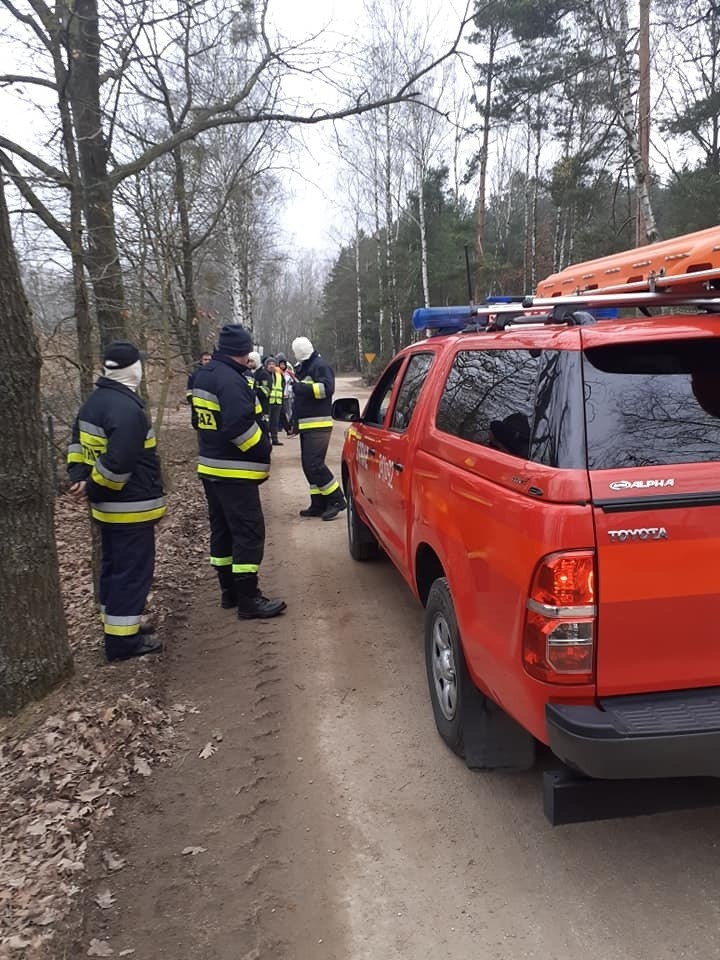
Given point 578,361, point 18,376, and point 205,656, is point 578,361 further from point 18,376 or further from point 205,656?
point 205,656

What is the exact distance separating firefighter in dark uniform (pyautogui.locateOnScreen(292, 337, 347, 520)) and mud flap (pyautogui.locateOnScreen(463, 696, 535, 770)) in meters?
5.13

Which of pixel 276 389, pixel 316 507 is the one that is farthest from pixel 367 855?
pixel 276 389

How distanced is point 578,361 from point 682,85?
24329 millimetres

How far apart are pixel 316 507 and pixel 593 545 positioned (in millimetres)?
6467

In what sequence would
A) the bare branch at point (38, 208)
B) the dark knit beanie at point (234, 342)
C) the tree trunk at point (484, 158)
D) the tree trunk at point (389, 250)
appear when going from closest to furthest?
1. the dark knit beanie at point (234, 342)
2. the bare branch at point (38, 208)
3. the tree trunk at point (484, 158)
4. the tree trunk at point (389, 250)

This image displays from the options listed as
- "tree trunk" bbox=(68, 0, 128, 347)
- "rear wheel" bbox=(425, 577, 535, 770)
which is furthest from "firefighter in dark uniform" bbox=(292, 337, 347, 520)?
"rear wheel" bbox=(425, 577, 535, 770)

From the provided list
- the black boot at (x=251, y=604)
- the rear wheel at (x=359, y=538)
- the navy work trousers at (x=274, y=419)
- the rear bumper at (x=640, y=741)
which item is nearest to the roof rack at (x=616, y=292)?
the rear bumper at (x=640, y=741)

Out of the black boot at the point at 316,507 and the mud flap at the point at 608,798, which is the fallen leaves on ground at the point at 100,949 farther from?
the black boot at the point at 316,507

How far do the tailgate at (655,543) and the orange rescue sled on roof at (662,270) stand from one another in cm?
101

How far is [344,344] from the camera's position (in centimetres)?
5347

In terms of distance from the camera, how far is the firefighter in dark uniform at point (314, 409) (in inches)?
306

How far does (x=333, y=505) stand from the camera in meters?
8.42

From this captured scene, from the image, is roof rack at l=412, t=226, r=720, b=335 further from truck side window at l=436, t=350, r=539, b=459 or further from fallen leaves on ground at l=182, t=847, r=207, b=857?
fallen leaves on ground at l=182, t=847, r=207, b=857

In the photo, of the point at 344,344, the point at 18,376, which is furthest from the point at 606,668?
the point at 344,344
